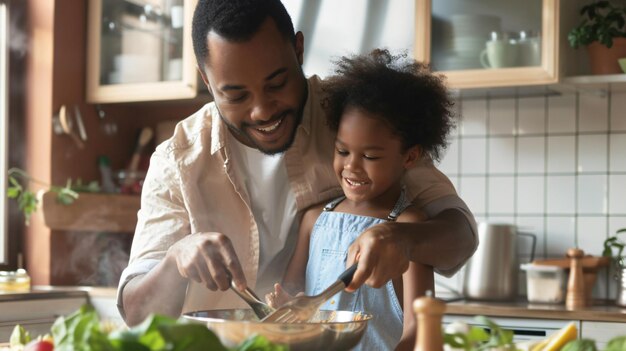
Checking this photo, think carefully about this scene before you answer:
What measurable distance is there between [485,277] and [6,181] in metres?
1.84

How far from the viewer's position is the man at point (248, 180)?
1525mm

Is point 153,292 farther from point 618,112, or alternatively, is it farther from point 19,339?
point 618,112

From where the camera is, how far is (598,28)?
9.87 ft

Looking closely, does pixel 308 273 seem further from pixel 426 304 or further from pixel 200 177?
pixel 426 304

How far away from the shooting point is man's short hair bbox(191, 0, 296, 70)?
5.10 feet

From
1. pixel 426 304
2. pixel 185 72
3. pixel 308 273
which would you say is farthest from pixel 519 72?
pixel 426 304

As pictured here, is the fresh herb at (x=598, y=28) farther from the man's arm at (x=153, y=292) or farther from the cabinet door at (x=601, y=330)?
the man's arm at (x=153, y=292)

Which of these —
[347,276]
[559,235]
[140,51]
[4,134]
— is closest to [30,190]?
[4,134]

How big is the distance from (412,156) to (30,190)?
223 centimetres

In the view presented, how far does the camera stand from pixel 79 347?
0.77m

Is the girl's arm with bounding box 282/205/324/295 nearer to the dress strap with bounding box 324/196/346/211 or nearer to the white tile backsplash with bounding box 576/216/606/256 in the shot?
the dress strap with bounding box 324/196/346/211

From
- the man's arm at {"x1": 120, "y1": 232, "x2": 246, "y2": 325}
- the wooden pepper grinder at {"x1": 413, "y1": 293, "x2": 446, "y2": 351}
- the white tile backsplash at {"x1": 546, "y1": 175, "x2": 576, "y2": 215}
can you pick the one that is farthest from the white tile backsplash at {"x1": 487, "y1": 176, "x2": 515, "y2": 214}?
the wooden pepper grinder at {"x1": 413, "y1": 293, "x2": 446, "y2": 351}

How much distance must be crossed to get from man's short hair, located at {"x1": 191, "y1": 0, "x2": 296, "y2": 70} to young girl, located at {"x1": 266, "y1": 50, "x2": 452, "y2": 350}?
17cm

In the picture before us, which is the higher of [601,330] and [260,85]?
[260,85]
